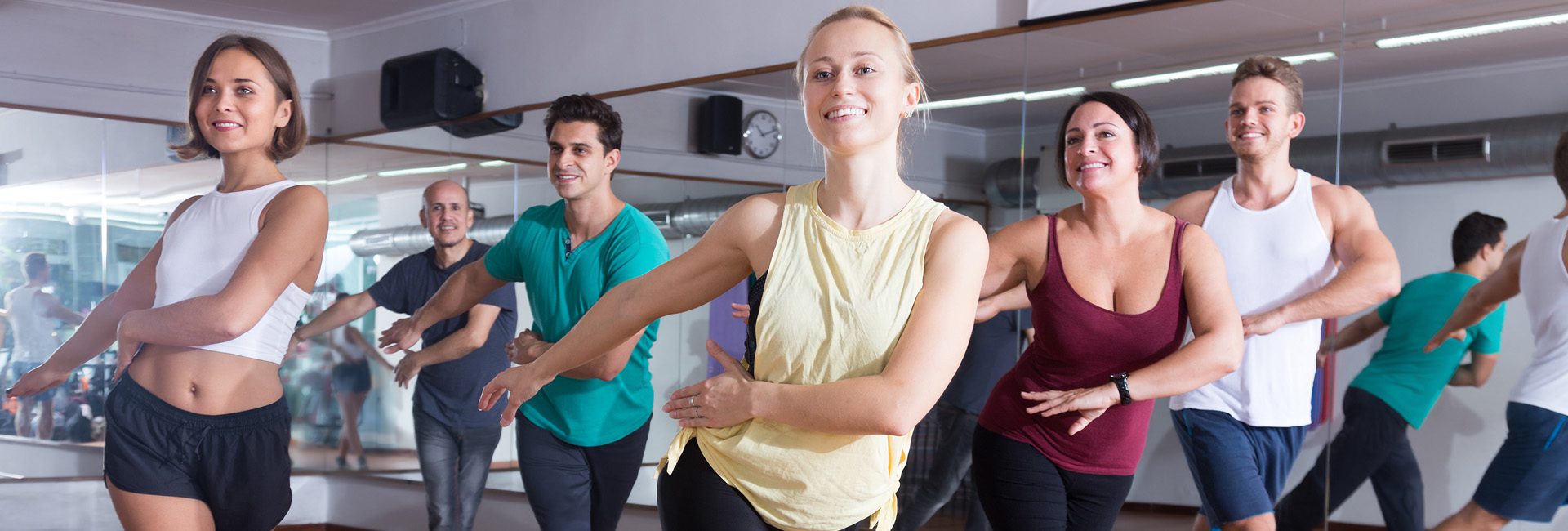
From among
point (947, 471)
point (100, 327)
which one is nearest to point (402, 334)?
point (100, 327)

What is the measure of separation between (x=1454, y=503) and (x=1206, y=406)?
1.97 ft

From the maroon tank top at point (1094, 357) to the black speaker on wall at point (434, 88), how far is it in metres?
3.94

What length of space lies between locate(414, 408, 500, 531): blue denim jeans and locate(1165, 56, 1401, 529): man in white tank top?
3036 millimetres

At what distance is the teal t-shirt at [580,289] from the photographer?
3.13m

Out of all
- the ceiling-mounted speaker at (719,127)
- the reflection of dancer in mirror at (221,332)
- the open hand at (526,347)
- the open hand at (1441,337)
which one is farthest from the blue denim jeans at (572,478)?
the open hand at (1441,337)

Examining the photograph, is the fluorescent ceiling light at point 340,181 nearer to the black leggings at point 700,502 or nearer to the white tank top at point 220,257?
the white tank top at point 220,257

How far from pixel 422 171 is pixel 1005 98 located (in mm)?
3178

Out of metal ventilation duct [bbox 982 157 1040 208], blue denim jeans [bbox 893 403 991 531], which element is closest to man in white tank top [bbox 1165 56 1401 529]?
metal ventilation duct [bbox 982 157 1040 208]

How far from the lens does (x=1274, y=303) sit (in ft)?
9.50

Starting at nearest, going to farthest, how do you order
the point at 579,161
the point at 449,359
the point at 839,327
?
1. the point at 839,327
2. the point at 579,161
3. the point at 449,359

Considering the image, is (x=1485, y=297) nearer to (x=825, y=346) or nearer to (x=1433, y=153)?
(x=1433, y=153)

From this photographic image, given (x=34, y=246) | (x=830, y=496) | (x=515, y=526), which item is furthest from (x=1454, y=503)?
(x=34, y=246)

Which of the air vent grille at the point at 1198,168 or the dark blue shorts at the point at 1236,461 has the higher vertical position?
the air vent grille at the point at 1198,168

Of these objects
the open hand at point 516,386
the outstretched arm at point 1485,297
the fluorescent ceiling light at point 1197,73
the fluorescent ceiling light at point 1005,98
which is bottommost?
the open hand at point 516,386
